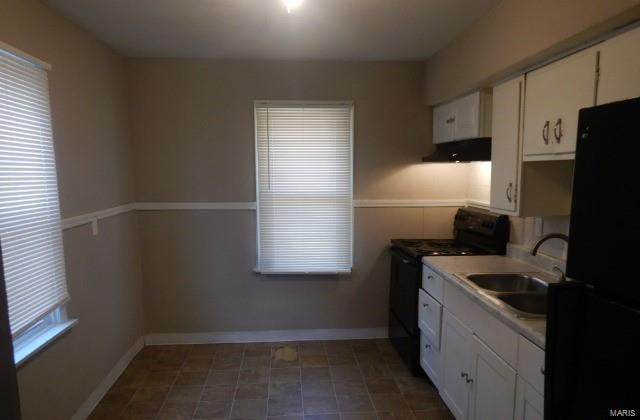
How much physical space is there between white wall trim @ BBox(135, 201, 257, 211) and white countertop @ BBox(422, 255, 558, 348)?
1.60 metres

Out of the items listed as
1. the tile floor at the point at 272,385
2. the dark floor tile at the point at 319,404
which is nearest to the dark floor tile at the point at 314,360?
the tile floor at the point at 272,385

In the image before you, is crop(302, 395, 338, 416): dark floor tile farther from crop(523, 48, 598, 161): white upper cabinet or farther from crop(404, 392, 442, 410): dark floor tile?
crop(523, 48, 598, 161): white upper cabinet

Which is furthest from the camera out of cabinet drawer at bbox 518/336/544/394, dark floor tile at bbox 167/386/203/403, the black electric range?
the black electric range

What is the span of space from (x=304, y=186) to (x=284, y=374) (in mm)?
1573

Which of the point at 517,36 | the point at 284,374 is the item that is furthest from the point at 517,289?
the point at 284,374

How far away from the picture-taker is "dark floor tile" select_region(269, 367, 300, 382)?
283 centimetres

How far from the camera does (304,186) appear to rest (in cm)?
Answer: 328

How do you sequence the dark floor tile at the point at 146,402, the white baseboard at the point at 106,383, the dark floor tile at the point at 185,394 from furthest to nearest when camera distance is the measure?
the dark floor tile at the point at 185,394 < the dark floor tile at the point at 146,402 < the white baseboard at the point at 106,383

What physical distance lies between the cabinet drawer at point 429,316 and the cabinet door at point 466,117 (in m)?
1.19

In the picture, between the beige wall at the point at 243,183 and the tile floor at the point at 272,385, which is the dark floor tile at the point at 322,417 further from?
the beige wall at the point at 243,183

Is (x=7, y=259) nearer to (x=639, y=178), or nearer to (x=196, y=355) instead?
(x=196, y=355)

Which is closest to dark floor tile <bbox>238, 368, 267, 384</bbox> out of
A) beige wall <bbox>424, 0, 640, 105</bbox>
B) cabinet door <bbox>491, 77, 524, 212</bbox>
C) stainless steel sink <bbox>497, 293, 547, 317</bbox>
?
stainless steel sink <bbox>497, 293, 547, 317</bbox>

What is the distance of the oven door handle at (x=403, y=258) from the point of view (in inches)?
110

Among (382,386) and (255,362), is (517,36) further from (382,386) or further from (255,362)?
(255,362)
